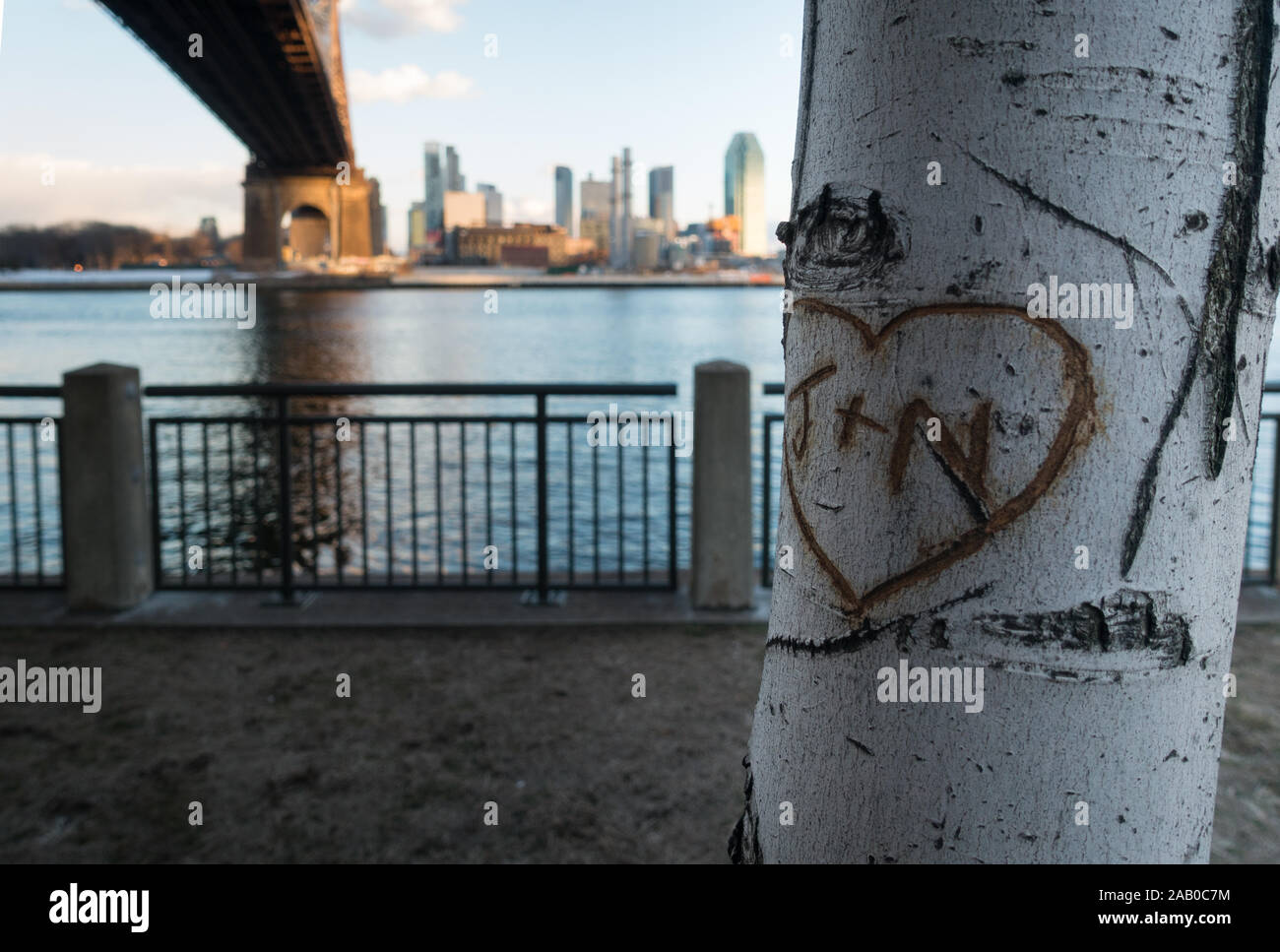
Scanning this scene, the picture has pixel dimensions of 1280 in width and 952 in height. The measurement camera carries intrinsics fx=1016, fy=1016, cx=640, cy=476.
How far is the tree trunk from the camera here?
3.46 ft

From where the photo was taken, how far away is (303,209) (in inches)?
2768

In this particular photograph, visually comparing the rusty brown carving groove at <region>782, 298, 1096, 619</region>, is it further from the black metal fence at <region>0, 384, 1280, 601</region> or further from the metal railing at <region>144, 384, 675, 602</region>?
the metal railing at <region>144, 384, 675, 602</region>

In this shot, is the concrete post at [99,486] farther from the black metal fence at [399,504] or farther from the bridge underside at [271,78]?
the bridge underside at [271,78]

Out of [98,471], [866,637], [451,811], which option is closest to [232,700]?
[451,811]

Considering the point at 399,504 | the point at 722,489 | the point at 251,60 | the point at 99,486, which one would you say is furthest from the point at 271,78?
the point at 722,489

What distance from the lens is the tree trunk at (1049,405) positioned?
106 centimetres

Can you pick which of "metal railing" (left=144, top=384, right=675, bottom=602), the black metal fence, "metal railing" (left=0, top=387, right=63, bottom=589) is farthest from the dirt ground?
"metal railing" (left=0, top=387, right=63, bottom=589)

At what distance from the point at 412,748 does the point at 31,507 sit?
1386 centimetres

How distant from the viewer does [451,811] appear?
4.04 meters

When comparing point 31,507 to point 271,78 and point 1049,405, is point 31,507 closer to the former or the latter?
point 1049,405

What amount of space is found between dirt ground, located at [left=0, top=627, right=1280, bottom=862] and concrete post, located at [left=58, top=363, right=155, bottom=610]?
1.56 ft

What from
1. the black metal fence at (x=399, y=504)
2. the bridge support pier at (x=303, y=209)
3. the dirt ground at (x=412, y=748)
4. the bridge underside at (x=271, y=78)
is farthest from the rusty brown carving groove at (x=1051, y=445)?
the bridge support pier at (x=303, y=209)
